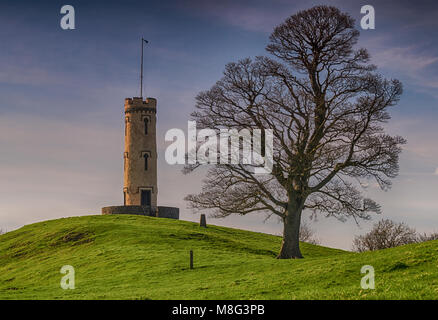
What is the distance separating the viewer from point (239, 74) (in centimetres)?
4241

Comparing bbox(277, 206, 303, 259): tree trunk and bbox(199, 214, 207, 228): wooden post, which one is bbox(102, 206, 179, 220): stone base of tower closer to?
bbox(199, 214, 207, 228): wooden post

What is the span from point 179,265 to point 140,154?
41.6 meters

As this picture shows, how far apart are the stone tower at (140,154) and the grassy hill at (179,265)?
956 cm

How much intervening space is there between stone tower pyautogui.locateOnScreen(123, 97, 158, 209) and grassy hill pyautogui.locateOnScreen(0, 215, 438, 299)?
9.56 metres

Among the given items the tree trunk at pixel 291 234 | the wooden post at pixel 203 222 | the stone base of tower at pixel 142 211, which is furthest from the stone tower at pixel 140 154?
the tree trunk at pixel 291 234

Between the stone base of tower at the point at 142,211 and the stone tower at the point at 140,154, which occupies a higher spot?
the stone tower at the point at 140,154

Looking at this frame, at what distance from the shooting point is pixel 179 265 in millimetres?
39312

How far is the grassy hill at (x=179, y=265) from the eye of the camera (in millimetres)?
24781

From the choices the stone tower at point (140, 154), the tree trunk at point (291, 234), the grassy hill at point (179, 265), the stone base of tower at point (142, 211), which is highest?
the stone tower at point (140, 154)

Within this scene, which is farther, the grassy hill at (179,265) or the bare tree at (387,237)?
the bare tree at (387,237)

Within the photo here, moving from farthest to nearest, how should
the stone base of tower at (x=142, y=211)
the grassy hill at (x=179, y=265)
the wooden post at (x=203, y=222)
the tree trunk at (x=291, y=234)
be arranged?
the stone base of tower at (x=142, y=211) → the wooden post at (x=203, y=222) → the tree trunk at (x=291, y=234) → the grassy hill at (x=179, y=265)

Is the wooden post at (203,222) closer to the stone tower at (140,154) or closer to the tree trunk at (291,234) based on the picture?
the stone tower at (140,154)

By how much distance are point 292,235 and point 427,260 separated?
591 inches
